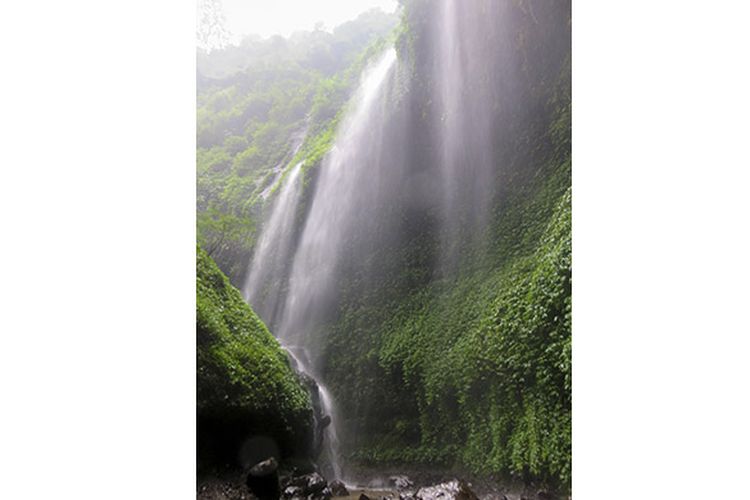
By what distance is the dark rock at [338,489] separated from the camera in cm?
313

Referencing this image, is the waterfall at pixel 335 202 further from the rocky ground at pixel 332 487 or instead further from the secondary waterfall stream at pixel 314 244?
the rocky ground at pixel 332 487

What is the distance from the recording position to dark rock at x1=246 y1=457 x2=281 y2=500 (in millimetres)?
2996

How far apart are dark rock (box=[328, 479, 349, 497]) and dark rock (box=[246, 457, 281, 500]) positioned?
35 centimetres

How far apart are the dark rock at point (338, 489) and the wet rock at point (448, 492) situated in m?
0.55

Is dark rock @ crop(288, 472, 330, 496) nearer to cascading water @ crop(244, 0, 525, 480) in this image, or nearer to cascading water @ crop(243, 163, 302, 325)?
cascading water @ crop(244, 0, 525, 480)

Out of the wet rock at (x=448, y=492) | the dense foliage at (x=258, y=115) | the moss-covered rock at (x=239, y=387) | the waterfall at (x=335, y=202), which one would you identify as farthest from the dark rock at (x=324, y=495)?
the dense foliage at (x=258, y=115)

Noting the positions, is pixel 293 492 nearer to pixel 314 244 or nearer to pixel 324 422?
pixel 324 422

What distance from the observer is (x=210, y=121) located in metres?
3.79

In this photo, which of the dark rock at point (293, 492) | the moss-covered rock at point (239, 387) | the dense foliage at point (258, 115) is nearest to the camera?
the dark rock at point (293, 492)

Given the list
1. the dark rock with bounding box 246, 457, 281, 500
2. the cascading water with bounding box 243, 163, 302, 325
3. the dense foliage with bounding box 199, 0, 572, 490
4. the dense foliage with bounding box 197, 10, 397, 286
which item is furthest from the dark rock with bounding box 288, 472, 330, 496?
the dense foliage with bounding box 197, 10, 397, 286

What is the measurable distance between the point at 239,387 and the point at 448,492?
1.52m
